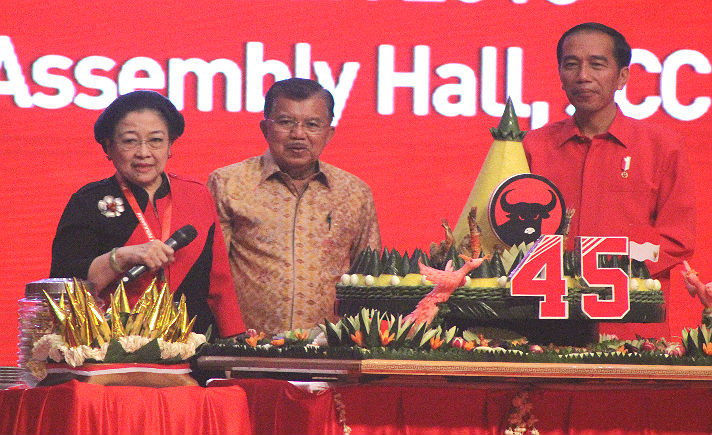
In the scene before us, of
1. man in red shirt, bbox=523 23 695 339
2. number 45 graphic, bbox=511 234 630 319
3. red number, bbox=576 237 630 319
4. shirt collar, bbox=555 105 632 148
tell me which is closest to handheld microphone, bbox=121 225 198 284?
number 45 graphic, bbox=511 234 630 319

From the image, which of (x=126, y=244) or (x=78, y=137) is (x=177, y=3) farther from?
(x=126, y=244)

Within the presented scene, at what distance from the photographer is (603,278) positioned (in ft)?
11.7

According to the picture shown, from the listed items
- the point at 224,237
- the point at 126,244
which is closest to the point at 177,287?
the point at 126,244

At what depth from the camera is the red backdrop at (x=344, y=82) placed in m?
5.56

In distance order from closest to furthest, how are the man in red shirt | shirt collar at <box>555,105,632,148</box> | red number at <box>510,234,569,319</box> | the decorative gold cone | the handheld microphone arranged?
the decorative gold cone
red number at <box>510,234,569,319</box>
the handheld microphone
the man in red shirt
shirt collar at <box>555,105,632,148</box>

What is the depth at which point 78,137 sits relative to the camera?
560 centimetres

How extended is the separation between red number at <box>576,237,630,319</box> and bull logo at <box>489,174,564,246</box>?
244 mm

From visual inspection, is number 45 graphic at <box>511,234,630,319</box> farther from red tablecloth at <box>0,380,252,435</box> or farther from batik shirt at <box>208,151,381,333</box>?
batik shirt at <box>208,151,381,333</box>

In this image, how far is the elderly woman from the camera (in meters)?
3.89

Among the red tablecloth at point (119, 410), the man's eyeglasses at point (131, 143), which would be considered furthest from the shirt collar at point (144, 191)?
the red tablecloth at point (119, 410)

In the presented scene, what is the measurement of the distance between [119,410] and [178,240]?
2.65ft

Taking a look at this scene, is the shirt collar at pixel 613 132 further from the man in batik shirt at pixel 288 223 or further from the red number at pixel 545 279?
the red number at pixel 545 279

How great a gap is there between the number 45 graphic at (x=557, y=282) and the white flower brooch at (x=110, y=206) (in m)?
1.29

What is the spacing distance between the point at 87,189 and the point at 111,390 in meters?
1.01
